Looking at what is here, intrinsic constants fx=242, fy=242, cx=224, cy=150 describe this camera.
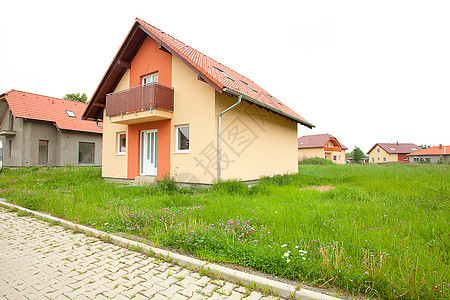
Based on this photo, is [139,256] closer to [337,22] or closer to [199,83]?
[199,83]

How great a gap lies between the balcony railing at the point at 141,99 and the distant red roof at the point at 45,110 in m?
11.8

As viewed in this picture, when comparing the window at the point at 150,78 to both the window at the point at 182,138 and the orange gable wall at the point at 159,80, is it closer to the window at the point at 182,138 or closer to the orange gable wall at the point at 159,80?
the orange gable wall at the point at 159,80

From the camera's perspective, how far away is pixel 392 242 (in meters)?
3.24

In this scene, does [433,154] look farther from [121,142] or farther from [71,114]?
[71,114]

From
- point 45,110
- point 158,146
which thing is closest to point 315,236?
point 158,146

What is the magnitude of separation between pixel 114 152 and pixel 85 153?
486 inches

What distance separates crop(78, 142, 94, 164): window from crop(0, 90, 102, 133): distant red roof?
1.75 metres

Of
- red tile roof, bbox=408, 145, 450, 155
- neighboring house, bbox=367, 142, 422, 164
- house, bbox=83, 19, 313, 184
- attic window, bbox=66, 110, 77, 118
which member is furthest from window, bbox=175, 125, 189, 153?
red tile roof, bbox=408, 145, 450, 155

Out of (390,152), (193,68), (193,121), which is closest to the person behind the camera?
(193,68)

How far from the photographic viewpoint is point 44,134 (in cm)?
2038

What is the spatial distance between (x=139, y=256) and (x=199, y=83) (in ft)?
24.7

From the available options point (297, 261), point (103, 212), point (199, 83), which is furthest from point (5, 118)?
point (297, 261)

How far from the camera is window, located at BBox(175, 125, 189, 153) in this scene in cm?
1024

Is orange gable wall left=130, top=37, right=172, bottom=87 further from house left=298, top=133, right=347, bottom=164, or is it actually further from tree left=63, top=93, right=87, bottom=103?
house left=298, top=133, right=347, bottom=164
